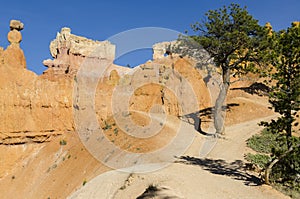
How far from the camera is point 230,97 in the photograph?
3344 cm

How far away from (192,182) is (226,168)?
143 inches

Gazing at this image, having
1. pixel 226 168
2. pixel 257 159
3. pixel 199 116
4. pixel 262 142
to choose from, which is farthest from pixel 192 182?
pixel 199 116

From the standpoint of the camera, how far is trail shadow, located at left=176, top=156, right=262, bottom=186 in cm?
1291

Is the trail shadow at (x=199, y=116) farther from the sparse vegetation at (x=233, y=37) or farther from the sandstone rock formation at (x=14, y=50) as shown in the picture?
the sandstone rock formation at (x=14, y=50)

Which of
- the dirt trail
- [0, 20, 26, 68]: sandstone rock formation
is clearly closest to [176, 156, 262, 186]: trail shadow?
the dirt trail

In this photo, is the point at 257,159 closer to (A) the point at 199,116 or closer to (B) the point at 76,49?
(A) the point at 199,116

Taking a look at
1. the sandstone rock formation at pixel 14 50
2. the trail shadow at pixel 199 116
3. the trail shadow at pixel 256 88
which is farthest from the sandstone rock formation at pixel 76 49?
the trail shadow at pixel 199 116

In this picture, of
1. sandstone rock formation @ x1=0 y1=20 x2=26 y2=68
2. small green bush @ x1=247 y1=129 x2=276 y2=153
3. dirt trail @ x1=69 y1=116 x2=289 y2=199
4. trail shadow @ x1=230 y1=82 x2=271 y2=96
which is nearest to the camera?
dirt trail @ x1=69 y1=116 x2=289 y2=199

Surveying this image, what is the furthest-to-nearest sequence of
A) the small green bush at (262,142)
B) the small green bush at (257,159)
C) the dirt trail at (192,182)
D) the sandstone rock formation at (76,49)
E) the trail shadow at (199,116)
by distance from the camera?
the sandstone rock formation at (76,49) → the trail shadow at (199,116) → the small green bush at (262,142) → the small green bush at (257,159) → the dirt trail at (192,182)

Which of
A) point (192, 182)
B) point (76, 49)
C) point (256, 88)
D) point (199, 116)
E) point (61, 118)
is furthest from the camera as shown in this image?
point (76, 49)

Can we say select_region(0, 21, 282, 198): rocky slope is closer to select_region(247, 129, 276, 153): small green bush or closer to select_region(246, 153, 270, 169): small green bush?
select_region(246, 153, 270, 169): small green bush

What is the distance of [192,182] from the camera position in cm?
1188

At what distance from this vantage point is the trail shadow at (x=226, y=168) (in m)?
12.9

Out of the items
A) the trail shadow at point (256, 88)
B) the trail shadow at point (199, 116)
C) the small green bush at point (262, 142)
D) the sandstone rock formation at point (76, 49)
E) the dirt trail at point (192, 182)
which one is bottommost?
the dirt trail at point (192, 182)
